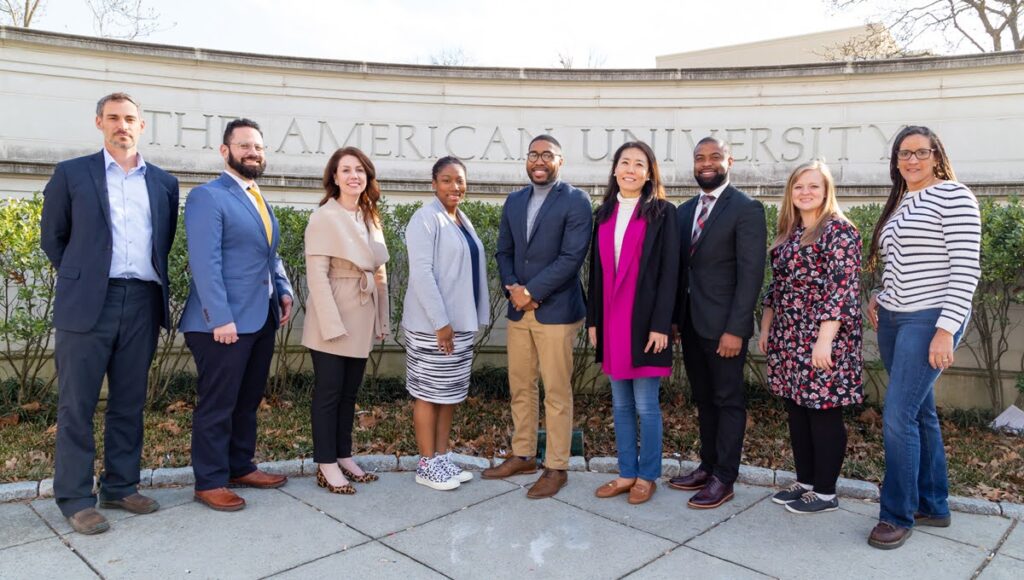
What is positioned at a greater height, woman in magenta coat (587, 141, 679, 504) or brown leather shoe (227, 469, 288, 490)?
woman in magenta coat (587, 141, 679, 504)

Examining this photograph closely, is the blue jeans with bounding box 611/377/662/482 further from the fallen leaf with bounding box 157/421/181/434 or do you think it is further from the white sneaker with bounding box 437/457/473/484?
the fallen leaf with bounding box 157/421/181/434

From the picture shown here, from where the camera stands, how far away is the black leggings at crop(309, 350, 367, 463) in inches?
162

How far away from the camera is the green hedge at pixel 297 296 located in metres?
5.20

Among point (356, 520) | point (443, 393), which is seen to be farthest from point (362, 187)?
point (356, 520)

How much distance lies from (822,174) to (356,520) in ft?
10.6

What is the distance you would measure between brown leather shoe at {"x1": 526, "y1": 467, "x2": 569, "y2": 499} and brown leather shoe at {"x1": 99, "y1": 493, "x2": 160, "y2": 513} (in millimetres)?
2152

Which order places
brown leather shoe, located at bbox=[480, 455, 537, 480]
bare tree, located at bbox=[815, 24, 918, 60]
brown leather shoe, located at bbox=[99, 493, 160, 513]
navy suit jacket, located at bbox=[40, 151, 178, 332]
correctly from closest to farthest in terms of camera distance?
navy suit jacket, located at bbox=[40, 151, 178, 332] < brown leather shoe, located at bbox=[99, 493, 160, 513] < brown leather shoe, located at bbox=[480, 455, 537, 480] < bare tree, located at bbox=[815, 24, 918, 60]

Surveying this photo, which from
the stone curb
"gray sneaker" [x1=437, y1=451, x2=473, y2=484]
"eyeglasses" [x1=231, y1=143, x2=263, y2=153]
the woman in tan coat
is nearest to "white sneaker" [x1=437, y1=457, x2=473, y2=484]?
"gray sneaker" [x1=437, y1=451, x2=473, y2=484]

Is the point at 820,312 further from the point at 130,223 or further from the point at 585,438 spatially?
the point at 130,223

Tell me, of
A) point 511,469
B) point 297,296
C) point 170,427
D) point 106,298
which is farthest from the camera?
point 297,296

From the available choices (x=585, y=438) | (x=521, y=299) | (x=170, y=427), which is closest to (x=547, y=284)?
(x=521, y=299)

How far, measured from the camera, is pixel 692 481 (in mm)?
4281

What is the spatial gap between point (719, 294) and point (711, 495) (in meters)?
1.19

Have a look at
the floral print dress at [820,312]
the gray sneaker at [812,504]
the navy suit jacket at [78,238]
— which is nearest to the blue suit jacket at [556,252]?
the floral print dress at [820,312]
